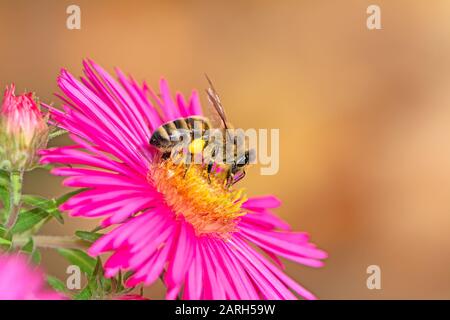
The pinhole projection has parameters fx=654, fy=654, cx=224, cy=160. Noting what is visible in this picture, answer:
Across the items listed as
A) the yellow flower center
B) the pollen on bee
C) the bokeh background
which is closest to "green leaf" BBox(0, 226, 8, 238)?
the yellow flower center

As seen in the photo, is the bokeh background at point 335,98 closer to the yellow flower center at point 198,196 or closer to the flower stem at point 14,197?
the yellow flower center at point 198,196

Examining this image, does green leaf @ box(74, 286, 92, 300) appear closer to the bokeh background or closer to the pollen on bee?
the pollen on bee

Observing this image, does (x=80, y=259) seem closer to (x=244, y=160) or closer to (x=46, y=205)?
(x=46, y=205)

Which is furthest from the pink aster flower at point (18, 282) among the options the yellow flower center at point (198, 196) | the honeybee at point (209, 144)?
the honeybee at point (209, 144)

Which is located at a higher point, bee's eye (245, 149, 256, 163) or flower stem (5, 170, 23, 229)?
bee's eye (245, 149, 256, 163)
